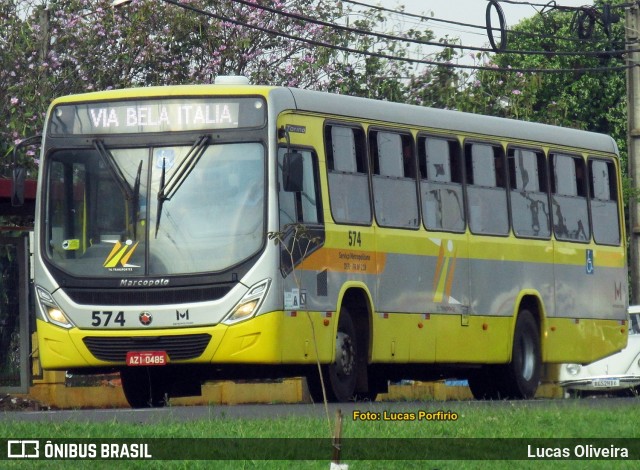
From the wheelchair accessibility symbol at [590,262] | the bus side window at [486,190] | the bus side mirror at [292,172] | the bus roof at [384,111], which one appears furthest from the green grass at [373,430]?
the wheelchair accessibility symbol at [590,262]

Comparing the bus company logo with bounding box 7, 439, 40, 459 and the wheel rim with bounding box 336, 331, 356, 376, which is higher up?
the wheel rim with bounding box 336, 331, 356, 376

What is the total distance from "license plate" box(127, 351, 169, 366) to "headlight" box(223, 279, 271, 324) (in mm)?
714

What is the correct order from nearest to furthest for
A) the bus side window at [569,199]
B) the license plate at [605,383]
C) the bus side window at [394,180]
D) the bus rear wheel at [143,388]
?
the bus rear wheel at [143,388], the bus side window at [394,180], the bus side window at [569,199], the license plate at [605,383]

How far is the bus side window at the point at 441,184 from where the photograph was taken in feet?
66.0

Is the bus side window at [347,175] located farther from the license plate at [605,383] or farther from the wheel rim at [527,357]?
the license plate at [605,383]

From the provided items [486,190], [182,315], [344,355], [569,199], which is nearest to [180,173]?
[182,315]

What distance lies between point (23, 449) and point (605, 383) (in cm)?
1612

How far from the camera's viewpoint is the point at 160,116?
18.0 meters

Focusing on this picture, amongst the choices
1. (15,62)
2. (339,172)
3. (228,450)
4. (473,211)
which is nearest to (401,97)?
(15,62)

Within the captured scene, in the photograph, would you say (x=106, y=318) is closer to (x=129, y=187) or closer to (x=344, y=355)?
(x=129, y=187)

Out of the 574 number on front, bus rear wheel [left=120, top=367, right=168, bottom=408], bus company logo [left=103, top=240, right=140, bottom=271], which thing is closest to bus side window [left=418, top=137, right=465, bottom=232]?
bus rear wheel [left=120, top=367, right=168, bottom=408]

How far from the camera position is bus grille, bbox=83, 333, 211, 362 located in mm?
17391

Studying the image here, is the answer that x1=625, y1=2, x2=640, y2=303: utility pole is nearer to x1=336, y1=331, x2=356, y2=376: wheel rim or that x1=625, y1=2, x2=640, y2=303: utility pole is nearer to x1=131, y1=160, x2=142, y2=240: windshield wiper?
x1=336, y1=331, x2=356, y2=376: wheel rim

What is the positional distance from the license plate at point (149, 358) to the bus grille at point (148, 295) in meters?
0.50
